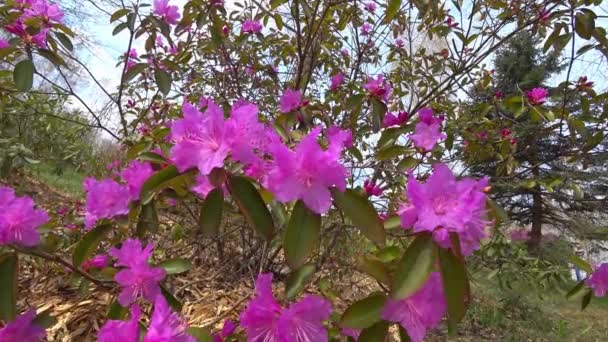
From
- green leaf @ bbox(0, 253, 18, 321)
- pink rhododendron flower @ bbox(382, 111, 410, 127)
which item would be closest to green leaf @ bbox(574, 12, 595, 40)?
pink rhododendron flower @ bbox(382, 111, 410, 127)

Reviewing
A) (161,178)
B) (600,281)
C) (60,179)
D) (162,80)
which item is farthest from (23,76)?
(60,179)

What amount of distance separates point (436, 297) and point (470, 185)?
0.17 meters

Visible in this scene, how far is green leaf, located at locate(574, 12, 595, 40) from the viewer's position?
145 centimetres

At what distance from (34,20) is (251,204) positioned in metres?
1.08

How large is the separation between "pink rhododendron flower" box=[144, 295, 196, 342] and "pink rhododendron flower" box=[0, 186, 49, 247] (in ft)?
0.89

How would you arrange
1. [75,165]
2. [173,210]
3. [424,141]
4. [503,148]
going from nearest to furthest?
1. [424,141]
2. [173,210]
3. [503,148]
4. [75,165]

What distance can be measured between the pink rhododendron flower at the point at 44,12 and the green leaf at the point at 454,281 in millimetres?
1369

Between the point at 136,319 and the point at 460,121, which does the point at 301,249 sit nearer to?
the point at 136,319

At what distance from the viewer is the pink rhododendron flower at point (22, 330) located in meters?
0.74

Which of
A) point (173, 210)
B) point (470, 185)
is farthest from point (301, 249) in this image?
point (173, 210)

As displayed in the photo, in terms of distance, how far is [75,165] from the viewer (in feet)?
11.2

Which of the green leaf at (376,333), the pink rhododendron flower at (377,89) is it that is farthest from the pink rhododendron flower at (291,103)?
the green leaf at (376,333)

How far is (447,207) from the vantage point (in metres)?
0.59

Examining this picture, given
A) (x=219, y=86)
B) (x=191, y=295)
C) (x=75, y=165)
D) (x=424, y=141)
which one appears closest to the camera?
(x=424, y=141)
